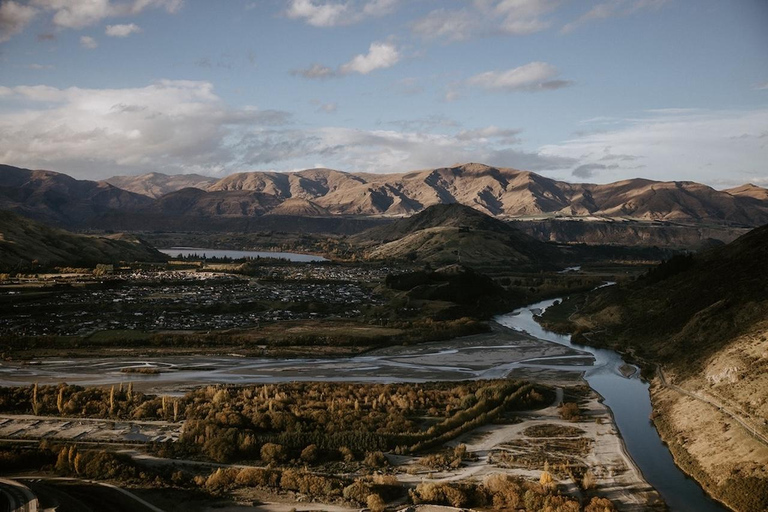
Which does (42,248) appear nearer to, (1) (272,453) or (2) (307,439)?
(2) (307,439)

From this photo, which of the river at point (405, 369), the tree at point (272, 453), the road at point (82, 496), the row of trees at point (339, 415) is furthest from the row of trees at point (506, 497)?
the road at point (82, 496)

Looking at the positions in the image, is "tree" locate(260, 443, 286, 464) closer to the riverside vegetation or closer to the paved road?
the riverside vegetation

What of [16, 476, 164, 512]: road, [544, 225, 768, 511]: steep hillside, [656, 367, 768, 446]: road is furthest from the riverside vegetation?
[656, 367, 768, 446]: road

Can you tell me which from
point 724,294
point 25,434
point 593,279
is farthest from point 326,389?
point 593,279

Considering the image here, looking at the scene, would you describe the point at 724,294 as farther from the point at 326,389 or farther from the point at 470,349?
the point at 326,389

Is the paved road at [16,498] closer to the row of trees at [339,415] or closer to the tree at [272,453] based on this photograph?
the row of trees at [339,415]
